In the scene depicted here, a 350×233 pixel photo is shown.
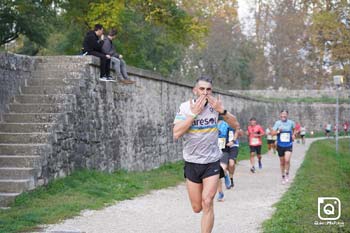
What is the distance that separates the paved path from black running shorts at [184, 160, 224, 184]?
142 centimetres

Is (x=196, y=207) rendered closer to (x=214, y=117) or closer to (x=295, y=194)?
(x=214, y=117)

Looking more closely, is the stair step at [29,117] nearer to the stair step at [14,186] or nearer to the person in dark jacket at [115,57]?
the stair step at [14,186]

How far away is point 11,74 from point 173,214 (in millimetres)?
4638

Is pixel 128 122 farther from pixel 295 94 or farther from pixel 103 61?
pixel 295 94

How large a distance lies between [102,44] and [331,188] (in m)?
6.16

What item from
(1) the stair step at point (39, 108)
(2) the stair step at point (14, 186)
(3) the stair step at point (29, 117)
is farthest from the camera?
(1) the stair step at point (39, 108)

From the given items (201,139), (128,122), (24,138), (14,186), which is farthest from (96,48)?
(201,139)

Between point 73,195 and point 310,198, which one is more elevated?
point 73,195

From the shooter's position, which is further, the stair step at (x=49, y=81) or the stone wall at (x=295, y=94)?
the stone wall at (x=295, y=94)

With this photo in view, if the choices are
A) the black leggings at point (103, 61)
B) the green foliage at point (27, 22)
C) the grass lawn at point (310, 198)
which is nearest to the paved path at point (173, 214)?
the grass lawn at point (310, 198)

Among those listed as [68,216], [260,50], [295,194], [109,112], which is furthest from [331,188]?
[260,50]

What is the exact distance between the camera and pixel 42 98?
39.8 ft

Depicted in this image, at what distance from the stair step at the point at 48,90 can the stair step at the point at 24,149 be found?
1.67 meters

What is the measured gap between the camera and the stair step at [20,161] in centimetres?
1048
